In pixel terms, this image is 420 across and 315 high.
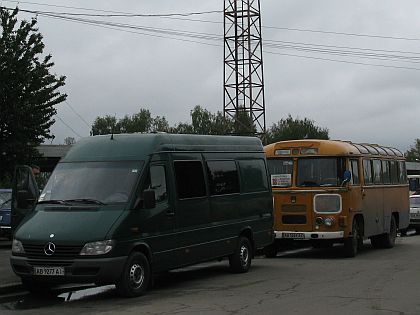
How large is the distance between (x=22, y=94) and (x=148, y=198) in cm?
1488

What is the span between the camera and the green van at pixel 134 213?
9758mm

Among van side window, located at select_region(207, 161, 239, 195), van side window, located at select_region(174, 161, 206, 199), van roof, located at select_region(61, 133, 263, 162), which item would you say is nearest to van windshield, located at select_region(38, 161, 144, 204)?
van roof, located at select_region(61, 133, 263, 162)

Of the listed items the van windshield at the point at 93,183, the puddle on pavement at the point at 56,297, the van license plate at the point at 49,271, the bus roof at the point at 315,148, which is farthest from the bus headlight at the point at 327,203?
the van license plate at the point at 49,271

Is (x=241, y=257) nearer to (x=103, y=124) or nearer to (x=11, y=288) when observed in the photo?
(x=11, y=288)

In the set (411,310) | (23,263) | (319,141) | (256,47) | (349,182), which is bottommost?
(411,310)

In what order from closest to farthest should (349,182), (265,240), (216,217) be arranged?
(216,217) < (265,240) < (349,182)

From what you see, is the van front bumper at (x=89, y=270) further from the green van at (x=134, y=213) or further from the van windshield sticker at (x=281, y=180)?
the van windshield sticker at (x=281, y=180)

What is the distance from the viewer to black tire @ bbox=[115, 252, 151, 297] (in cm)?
991

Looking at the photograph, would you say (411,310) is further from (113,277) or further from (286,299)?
(113,277)

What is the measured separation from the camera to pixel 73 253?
9.70 m

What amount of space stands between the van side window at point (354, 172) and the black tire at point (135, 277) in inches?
305

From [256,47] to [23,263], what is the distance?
3156 cm

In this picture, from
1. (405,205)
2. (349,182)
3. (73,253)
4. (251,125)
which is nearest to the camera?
(73,253)

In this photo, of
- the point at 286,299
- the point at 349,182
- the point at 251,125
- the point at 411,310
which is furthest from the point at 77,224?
the point at 251,125
